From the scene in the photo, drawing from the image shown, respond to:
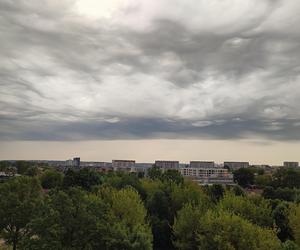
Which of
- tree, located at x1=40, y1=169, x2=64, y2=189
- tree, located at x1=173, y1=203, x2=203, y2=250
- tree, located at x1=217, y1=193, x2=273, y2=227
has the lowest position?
tree, located at x1=173, y1=203, x2=203, y2=250

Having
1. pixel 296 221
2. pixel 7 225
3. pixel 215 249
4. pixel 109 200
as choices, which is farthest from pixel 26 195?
pixel 296 221

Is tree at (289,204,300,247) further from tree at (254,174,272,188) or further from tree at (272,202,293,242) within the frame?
tree at (254,174,272,188)

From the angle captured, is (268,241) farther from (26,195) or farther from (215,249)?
(26,195)

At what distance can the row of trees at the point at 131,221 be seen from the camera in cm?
3638

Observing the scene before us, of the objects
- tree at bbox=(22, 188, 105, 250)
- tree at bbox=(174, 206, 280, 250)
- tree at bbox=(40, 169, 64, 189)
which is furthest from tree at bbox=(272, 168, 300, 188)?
tree at bbox=(22, 188, 105, 250)

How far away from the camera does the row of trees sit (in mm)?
36375

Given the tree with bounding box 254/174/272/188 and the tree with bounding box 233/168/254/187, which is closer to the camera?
the tree with bounding box 254/174/272/188

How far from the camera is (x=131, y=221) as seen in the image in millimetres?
57188

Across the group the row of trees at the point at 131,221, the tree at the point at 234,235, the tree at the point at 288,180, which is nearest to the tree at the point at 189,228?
the row of trees at the point at 131,221

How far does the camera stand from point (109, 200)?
62406 millimetres

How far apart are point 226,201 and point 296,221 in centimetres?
1047

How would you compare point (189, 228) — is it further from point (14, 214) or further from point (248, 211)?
point (14, 214)

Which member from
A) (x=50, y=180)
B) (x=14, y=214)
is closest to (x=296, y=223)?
(x=14, y=214)

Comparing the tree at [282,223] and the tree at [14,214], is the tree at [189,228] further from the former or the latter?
the tree at [14,214]
